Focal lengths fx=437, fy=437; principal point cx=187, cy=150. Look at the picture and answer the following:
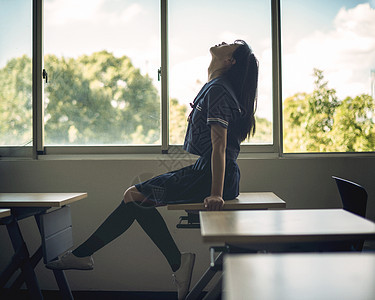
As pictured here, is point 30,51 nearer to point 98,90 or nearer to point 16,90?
point 16,90

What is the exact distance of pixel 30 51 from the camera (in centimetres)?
316

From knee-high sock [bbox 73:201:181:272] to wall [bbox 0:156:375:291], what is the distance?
30.8 inches

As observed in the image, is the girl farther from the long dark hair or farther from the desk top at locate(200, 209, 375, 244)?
the desk top at locate(200, 209, 375, 244)

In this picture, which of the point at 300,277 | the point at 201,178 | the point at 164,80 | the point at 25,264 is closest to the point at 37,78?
the point at 164,80

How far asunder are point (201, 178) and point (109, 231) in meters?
0.53

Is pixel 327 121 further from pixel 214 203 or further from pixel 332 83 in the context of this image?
pixel 214 203

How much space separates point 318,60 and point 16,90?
2.16 meters

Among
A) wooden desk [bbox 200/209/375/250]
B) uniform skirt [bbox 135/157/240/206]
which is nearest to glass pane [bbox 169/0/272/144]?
uniform skirt [bbox 135/157/240/206]

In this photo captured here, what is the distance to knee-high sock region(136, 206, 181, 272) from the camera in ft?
6.98

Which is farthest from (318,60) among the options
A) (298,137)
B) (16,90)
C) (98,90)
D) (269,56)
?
(16,90)

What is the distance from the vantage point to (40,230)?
230 cm

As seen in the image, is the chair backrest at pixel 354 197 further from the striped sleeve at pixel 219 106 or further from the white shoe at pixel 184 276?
the white shoe at pixel 184 276

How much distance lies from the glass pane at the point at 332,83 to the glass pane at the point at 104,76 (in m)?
0.95

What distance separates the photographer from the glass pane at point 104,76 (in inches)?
123
